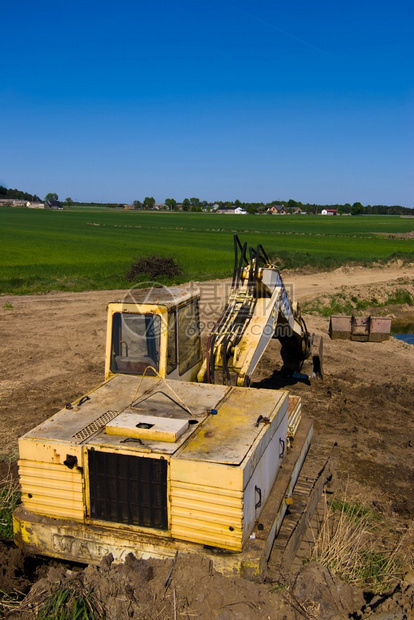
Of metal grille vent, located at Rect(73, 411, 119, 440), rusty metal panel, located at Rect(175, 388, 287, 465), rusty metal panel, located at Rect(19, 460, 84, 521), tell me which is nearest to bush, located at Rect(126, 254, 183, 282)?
rusty metal panel, located at Rect(175, 388, 287, 465)

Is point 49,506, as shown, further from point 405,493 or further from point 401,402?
point 401,402

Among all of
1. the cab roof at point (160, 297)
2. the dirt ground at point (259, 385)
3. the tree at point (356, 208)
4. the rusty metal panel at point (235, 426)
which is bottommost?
the dirt ground at point (259, 385)

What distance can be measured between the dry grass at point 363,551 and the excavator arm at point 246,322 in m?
2.12

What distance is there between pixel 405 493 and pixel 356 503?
3.52 ft

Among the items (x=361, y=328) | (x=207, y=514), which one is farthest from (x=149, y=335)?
(x=361, y=328)

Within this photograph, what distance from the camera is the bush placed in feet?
89.7

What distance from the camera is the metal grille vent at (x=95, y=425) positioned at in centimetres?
517

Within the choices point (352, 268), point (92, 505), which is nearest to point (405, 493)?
point (92, 505)

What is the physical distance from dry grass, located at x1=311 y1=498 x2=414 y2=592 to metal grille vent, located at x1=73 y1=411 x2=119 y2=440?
2.53m

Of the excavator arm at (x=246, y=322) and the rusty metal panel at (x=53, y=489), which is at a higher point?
the excavator arm at (x=246, y=322)

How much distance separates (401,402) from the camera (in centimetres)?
1215

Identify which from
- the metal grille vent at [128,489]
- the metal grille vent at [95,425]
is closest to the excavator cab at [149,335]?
the metal grille vent at [95,425]

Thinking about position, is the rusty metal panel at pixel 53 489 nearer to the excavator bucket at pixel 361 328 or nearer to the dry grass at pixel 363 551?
the dry grass at pixel 363 551

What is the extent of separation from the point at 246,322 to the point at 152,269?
64.5 ft
